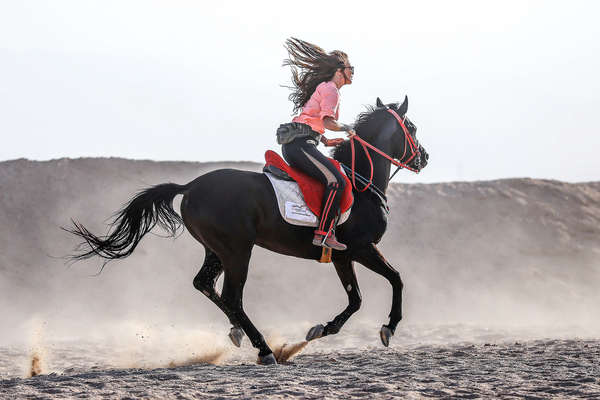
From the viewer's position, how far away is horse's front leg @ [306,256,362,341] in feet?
23.4

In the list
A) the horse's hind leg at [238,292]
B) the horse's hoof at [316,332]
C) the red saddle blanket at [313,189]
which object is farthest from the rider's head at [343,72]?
the horse's hoof at [316,332]

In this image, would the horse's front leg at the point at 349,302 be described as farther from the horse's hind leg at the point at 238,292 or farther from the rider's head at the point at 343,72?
the rider's head at the point at 343,72

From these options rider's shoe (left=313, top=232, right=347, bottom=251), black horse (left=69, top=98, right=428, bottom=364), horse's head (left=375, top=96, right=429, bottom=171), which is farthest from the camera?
horse's head (left=375, top=96, right=429, bottom=171)

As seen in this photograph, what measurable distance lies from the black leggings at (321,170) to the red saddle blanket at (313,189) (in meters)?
0.06

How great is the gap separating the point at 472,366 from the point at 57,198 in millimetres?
21419

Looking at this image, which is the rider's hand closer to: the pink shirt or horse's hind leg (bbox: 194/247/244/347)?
the pink shirt

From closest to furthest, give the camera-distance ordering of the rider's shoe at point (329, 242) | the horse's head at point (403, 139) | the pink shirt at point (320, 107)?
1. the rider's shoe at point (329, 242)
2. the pink shirt at point (320, 107)
3. the horse's head at point (403, 139)

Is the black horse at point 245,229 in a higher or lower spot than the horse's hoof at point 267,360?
higher

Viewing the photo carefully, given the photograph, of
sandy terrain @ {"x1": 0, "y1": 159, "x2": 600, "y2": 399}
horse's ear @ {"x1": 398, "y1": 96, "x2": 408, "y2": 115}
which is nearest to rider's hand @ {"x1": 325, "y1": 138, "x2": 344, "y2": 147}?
horse's ear @ {"x1": 398, "y1": 96, "x2": 408, "y2": 115}

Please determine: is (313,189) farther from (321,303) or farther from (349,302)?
(321,303)

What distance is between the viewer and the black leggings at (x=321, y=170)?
7098 millimetres

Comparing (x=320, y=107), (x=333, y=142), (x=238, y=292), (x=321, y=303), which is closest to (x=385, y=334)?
(x=238, y=292)

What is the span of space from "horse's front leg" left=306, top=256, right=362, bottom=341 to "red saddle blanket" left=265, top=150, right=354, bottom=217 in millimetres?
604

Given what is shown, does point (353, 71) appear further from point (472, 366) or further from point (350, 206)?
point (472, 366)
